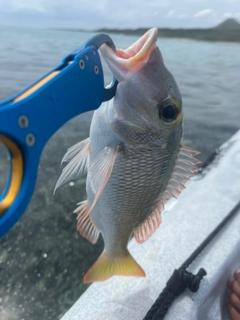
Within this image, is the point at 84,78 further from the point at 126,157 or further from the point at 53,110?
the point at 126,157

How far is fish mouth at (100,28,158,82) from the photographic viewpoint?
0.82 metres

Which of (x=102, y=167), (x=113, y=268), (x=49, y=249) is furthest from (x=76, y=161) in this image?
(x=49, y=249)

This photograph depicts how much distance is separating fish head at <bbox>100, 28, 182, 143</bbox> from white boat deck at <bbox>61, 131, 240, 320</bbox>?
0.85m

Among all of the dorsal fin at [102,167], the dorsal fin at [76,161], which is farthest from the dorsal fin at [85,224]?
the dorsal fin at [102,167]

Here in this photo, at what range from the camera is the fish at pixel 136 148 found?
871mm

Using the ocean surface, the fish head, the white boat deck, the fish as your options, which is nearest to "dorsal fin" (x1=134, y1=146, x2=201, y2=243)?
the fish

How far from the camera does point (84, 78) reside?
698 millimetres

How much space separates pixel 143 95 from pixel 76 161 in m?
0.37

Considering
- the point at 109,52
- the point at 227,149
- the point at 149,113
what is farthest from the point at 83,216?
the point at 227,149

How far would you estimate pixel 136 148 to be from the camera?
0.97m

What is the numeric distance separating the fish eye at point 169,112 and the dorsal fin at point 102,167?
0.55 ft

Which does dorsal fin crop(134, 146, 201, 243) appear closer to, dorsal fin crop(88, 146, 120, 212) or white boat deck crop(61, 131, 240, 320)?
dorsal fin crop(88, 146, 120, 212)

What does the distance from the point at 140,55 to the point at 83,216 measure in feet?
2.34

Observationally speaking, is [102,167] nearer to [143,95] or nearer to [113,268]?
[143,95]
